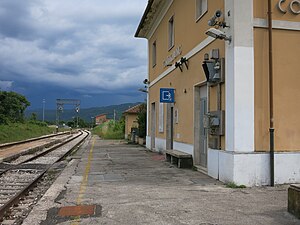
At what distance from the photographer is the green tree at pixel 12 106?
66750 mm

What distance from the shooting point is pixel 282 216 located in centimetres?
611

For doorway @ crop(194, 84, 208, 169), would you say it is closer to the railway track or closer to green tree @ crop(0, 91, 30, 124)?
the railway track

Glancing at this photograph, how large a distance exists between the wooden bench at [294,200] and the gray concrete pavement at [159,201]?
0.39 ft

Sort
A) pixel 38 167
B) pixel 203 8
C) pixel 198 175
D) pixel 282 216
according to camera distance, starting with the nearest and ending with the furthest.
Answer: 1. pixel 282 216
2. pixel 198 175
3. pixel 203 8
4. pixel 38 167

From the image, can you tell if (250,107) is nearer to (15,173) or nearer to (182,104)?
(182,104)

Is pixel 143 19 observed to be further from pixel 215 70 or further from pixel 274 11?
pixel 274 11

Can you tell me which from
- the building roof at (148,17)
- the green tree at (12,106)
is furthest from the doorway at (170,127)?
the green tree at (12,106)

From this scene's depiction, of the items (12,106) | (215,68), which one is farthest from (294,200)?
(12,106)

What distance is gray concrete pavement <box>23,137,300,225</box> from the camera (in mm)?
5957

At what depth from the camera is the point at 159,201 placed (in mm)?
7242

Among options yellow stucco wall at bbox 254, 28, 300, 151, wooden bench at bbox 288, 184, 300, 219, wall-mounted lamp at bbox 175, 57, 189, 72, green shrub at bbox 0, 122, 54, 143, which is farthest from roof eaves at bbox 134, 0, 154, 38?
green shrub at bbox 0, 122, 54, 143

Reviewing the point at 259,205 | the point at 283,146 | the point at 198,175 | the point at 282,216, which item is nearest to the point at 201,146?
the point at 198,175

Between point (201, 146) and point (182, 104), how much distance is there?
8.21 feet

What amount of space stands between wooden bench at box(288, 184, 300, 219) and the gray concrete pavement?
4.7 inches
